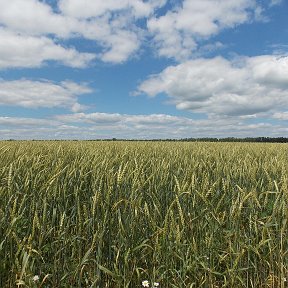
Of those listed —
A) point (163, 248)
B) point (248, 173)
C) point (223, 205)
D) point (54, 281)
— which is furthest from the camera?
point (248, 173)

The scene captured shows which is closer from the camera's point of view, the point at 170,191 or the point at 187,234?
the point at 187,234

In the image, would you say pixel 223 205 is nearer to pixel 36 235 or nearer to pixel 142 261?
pixel 142 261

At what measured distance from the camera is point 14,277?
116 inches

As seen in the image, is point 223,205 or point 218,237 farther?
point 223,205

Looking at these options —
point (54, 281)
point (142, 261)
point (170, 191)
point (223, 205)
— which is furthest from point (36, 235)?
point (223, 205)

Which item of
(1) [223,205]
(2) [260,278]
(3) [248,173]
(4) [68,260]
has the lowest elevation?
(2) [260,278]

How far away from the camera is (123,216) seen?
3.34 m

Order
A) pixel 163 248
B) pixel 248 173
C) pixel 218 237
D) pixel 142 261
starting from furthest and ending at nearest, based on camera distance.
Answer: pixel 248 173
pixel 218 237
pixel 142 261
pixel 163 248

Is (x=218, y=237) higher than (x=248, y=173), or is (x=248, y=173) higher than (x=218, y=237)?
(x=248, y=173)

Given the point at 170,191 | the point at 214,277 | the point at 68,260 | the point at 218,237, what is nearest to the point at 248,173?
the point at 170,191

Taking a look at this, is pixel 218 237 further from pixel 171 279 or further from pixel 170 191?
pixel 170 191

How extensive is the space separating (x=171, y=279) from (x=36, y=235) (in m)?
1.44

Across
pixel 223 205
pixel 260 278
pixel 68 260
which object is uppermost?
pixel 223 205

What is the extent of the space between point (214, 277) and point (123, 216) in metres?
1.00
